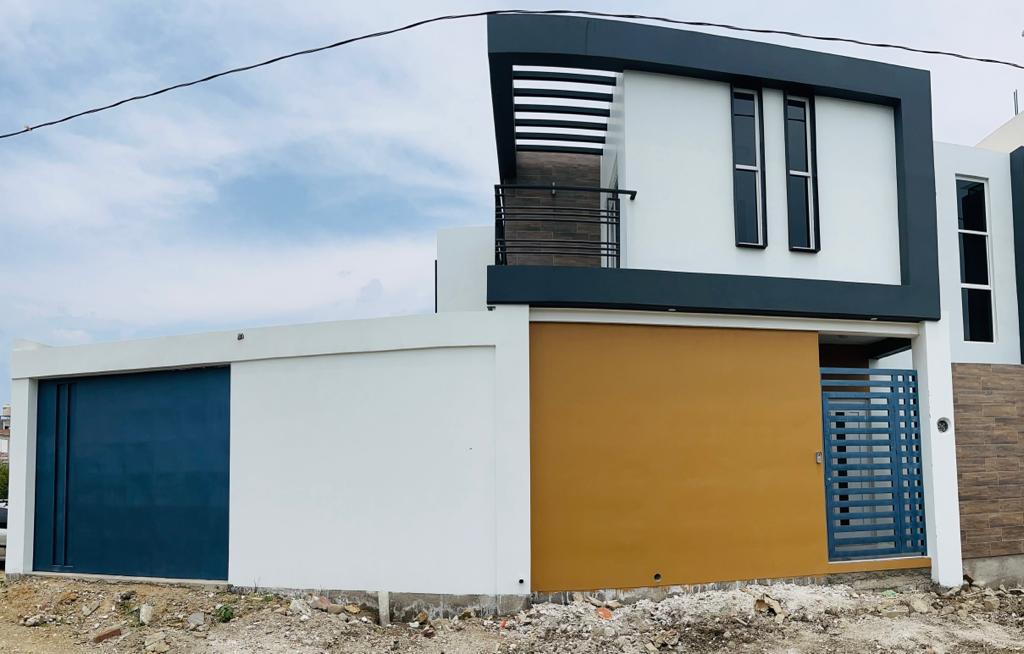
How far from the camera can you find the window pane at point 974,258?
11609 mm

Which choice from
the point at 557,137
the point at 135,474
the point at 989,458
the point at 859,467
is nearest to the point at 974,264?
the point at 989,458

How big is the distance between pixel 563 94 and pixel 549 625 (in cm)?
625

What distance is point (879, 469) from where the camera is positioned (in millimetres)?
8773

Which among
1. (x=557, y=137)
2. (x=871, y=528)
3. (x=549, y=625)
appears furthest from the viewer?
(x=557, y=137)

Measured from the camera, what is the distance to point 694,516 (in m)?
7.92

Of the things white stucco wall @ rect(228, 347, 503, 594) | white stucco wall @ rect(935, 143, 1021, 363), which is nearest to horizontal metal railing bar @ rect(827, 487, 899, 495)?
white stucco wall @ rect(935, 143, 1021, 363)

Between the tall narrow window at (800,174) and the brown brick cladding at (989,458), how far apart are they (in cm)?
253

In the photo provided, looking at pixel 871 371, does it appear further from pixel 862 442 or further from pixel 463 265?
pixel 463 265

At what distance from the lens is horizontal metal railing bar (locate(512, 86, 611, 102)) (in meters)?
9.62

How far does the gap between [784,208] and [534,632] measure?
5.36m

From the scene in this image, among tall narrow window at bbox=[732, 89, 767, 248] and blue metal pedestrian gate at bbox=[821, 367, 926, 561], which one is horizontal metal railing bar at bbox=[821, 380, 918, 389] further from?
tall narrow window at bbox=[732, 89, 767, 248]

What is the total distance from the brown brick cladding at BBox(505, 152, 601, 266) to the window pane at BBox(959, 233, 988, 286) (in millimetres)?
5548

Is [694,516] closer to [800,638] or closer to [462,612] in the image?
[800,638]

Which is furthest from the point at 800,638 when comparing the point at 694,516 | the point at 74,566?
the point at 74,566
